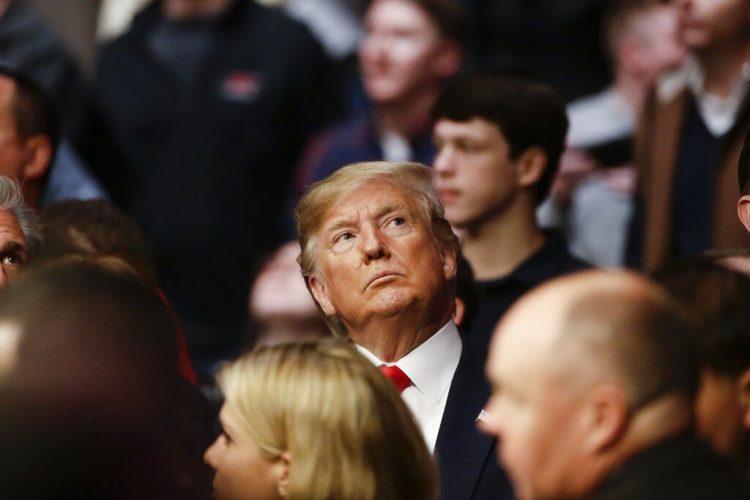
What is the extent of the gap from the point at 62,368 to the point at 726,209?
378 centimetres

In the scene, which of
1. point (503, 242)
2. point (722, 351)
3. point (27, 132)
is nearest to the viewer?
point (722, 351)

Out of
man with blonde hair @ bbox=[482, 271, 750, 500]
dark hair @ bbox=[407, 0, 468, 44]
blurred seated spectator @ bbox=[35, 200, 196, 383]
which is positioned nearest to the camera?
man with blonde hair @ bbox=[482, 271, 750, 500]

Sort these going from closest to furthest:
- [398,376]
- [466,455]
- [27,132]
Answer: [466,455] < [398,376] < [27,132]

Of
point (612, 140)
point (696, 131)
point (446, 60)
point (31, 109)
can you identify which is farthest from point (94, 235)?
point (612, 140)

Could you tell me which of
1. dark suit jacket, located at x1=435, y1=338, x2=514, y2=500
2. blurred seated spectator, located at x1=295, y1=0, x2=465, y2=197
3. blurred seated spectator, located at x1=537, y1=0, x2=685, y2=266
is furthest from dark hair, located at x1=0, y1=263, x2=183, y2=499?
blurred seated spectator, located at x1=295, y1=0, x2=465, y2=197

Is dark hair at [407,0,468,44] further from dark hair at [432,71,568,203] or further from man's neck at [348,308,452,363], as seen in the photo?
man's neck at [348,308,452,363]

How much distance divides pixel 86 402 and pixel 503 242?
3.17 metres

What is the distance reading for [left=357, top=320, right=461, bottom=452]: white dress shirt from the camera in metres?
4.47

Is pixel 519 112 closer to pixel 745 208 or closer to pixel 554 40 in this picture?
pixel 745 208

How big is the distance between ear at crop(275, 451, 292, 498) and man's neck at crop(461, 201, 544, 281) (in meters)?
2.12

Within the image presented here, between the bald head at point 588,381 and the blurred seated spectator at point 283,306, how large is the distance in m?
3.10

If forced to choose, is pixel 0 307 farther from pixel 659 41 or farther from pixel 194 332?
pixel 659 41

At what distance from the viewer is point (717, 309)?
11.7ft

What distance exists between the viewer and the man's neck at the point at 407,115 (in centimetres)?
743
